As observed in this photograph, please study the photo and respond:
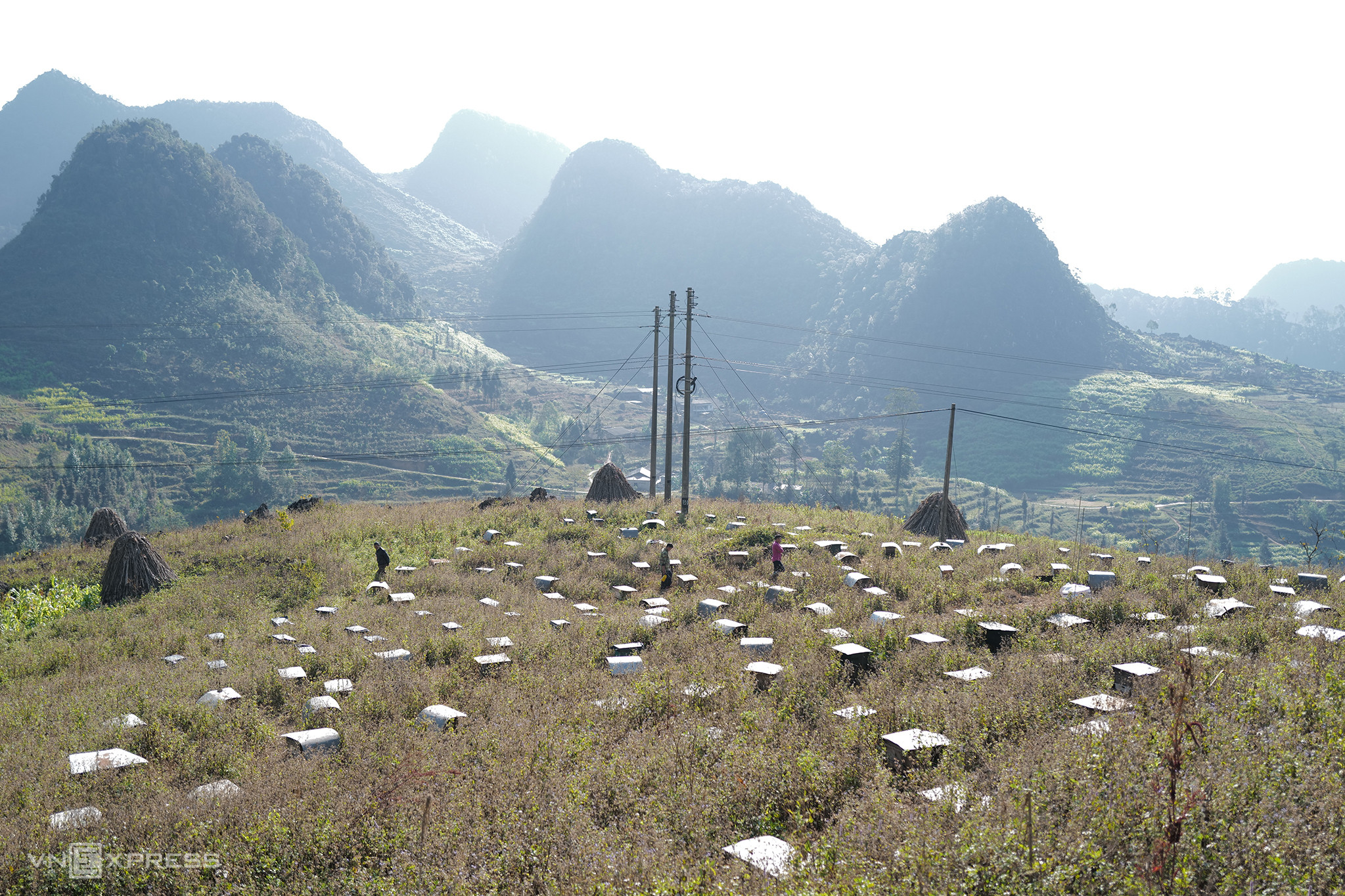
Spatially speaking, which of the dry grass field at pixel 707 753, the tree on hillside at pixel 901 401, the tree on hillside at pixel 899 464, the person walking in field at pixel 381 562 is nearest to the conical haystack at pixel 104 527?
the dry grass field at pixel 707 753

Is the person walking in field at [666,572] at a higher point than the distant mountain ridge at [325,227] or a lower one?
lower

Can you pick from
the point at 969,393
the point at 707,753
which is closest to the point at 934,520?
the point at 707,753

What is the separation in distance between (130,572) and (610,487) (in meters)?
13.5

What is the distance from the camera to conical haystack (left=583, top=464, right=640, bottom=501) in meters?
24.9

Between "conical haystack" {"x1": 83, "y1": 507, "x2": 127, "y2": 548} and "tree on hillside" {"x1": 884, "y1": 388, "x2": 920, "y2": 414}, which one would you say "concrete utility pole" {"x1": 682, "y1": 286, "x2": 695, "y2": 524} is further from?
"tree on hillside" {"x1": 884, "y1": 388, "x2": 920, "y2": 414}

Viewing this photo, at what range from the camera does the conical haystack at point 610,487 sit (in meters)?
24.9

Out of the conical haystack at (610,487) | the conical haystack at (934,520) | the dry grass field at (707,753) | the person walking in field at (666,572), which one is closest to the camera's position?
the dry grass field at (707,753)

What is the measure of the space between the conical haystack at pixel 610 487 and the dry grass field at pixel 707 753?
12.3 meters

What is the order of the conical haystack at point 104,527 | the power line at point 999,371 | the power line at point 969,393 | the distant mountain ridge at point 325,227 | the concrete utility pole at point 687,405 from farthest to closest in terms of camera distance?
the distant mountain ridge at point 325,227 → the power line at point 999,371 → the power line at point 969,393 → the concrete utility pole at point 687,405 → the conical haystack at point 104,527

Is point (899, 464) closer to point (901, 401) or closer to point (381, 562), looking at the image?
point (901, 401)

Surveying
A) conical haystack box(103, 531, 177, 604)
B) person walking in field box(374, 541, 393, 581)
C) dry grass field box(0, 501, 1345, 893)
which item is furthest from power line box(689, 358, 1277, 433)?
dry grass field box(0, 501, 1345, 893)

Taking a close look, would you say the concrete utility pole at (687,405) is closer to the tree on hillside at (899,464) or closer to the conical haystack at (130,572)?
the conical haystack at (130,572)

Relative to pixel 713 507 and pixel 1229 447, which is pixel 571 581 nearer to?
pixel 713 507

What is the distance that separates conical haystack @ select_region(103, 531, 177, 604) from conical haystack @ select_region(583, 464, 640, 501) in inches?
491
